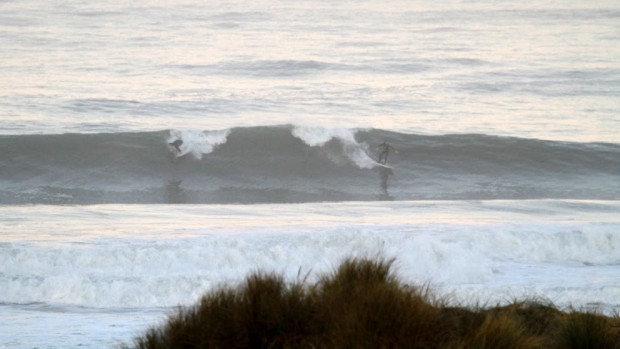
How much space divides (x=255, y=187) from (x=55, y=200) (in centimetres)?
406

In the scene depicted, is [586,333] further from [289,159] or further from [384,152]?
[384,152]

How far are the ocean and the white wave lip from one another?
0.18ft

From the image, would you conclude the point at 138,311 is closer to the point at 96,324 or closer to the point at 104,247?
the point at 96,324

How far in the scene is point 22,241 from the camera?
42.5ft

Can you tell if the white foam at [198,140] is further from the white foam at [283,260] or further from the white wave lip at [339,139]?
the white foam at [283,260]

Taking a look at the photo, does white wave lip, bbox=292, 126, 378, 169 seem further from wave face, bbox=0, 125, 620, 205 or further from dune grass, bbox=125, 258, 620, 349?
dune grass, bbox=125, 258, 620, 349

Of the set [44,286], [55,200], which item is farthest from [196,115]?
[44,286]

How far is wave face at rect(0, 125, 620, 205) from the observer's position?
19.5 metres

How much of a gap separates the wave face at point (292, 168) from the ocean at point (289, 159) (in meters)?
0.07

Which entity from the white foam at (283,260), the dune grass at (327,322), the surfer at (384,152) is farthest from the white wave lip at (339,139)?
the dune grass at (327,322)

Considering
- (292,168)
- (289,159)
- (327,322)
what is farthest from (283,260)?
(289,159)

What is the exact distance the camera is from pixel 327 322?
20.7 feet

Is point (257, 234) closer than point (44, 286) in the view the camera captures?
No

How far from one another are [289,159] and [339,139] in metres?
1.61
